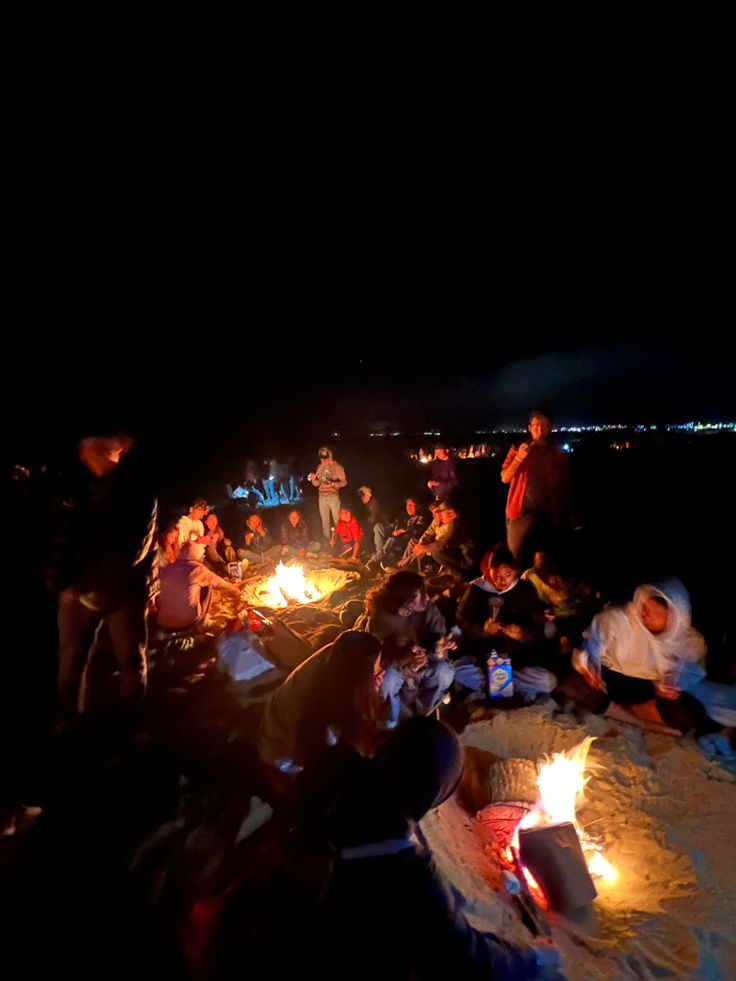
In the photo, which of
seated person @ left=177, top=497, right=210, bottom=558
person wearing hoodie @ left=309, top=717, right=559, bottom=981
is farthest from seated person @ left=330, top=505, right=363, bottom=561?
person wearing hoodie @ left=309, top=717, right=559, bottom=981

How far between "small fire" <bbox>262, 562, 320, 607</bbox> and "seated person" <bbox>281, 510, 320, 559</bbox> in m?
1.89

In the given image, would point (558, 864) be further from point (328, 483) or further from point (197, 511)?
point (328, 483)

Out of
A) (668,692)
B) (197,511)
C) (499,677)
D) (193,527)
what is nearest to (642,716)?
(668,692)

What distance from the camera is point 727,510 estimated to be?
14.8 metres

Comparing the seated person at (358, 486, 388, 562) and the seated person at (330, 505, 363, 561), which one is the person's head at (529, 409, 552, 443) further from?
the seated person at (330, 505, 363, 561)

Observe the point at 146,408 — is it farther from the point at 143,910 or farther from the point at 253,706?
the point at 143,910

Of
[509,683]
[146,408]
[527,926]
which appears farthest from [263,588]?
[146,408]

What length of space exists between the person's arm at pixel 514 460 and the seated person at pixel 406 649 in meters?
2.66

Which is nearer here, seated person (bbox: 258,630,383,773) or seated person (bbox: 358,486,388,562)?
seated person (bbox: 258,630,383,773)

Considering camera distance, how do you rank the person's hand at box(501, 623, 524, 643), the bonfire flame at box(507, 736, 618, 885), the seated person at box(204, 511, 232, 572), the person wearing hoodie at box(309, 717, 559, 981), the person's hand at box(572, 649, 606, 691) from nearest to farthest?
the person wearing hoodie at box(309, 717, 559, 981) < the bonfire flame at box(507, 736, 618, 885) < the person's hand at box(572, 649, 606, 691) < the person's hand at box(501, 623, 524, 643) < the seated person at box(204, 511, 232, 572)

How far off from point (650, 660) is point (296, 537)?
262 inches

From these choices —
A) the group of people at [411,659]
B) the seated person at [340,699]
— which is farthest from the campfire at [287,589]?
the seated person at [340,699]

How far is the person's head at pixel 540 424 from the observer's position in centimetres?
557

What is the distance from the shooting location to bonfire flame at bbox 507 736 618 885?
277 centimetres
